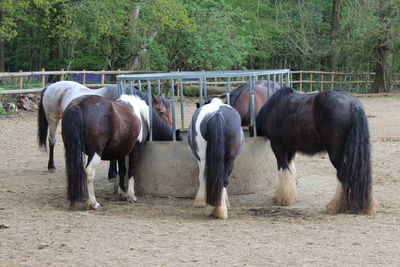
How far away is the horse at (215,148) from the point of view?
21.4 feet

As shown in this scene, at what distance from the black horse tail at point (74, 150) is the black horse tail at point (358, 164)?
2.93 meters

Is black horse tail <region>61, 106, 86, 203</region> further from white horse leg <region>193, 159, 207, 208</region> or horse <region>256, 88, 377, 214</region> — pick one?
horse <region>256, 88, 377, 214</region>

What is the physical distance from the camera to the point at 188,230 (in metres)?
5.95

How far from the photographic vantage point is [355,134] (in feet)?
21.7

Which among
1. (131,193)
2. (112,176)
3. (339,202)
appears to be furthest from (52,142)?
(339,202)

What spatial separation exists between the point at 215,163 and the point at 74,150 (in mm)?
1571

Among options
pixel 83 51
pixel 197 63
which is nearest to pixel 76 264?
pixel 197 63

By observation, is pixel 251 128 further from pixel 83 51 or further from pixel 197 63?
pixel 83 51

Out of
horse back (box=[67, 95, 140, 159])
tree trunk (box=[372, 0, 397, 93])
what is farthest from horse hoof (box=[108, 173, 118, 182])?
tree trunk (box=[372, 0, 397, 93])

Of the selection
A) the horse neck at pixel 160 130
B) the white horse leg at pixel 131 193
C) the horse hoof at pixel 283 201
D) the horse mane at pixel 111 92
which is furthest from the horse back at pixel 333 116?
the horse mane at pixel 111 92

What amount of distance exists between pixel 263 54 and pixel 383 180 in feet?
79.7

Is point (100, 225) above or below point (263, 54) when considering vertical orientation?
below

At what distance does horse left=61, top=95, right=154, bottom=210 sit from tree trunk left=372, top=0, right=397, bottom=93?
21655mm

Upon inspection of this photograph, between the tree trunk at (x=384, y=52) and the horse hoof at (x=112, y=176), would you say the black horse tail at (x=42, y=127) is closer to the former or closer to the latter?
the horse hoof at (x=112, y=176)
